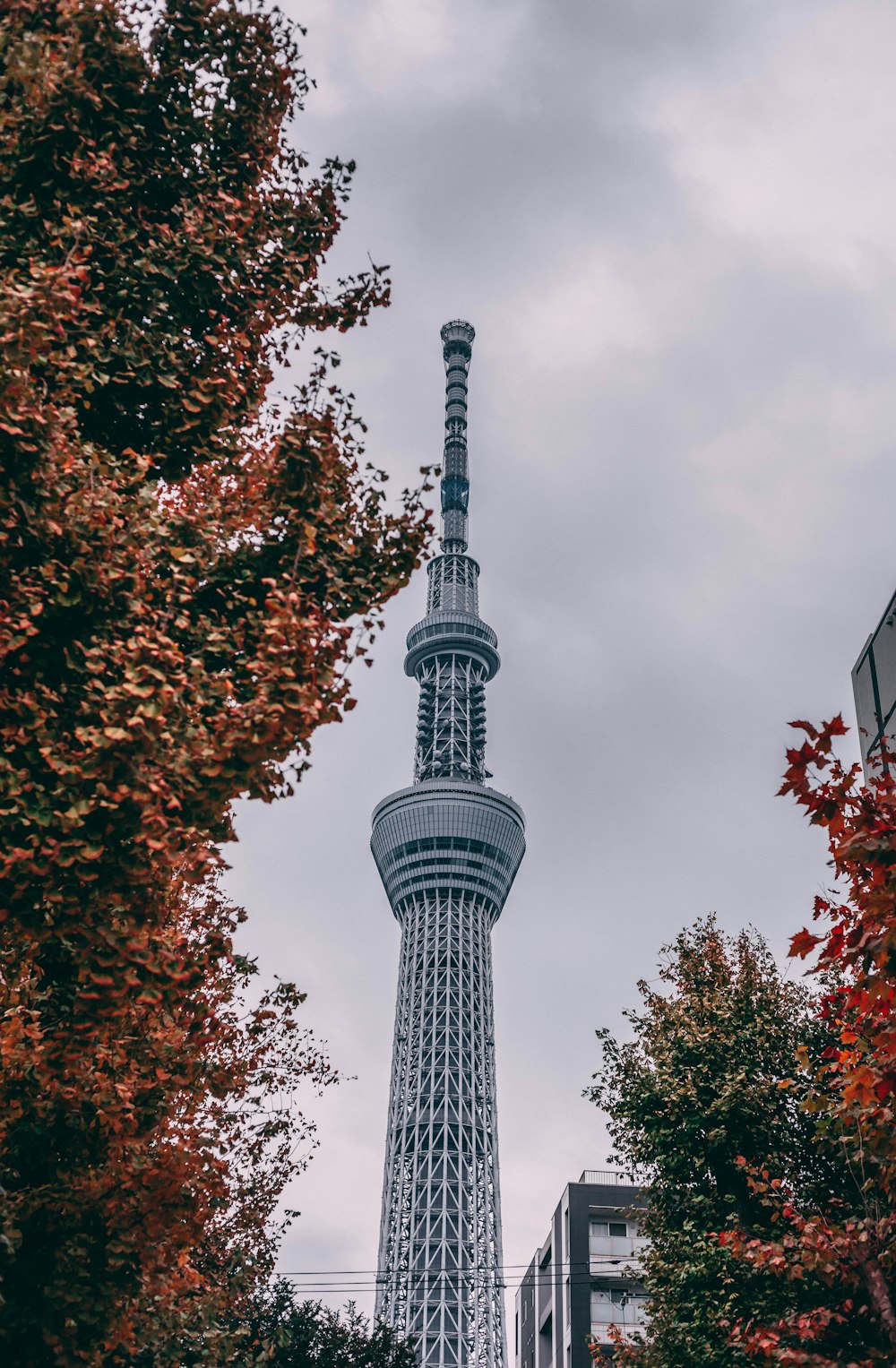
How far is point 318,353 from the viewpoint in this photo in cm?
1034

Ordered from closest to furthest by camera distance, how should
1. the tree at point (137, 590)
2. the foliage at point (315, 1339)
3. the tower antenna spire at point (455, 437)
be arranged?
the tree at point (137, 590) → the foliage at point (315, 1339) → the tower antenna spire at point (455, 437)

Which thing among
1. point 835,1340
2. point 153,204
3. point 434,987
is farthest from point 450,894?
point 153,204

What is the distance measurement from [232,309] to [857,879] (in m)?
6.96

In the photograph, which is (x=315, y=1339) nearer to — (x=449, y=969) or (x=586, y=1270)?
(x=586, y=1270)

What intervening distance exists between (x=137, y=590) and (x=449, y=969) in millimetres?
110199

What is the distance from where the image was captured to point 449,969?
4505 inches

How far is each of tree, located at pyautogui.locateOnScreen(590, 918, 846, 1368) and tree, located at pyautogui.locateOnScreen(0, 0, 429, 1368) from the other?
29.5 ft

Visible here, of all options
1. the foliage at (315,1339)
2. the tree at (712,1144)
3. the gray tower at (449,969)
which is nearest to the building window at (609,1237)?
the gray tower at (449,969)

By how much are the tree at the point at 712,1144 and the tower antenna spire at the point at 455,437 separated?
11729 centimetres

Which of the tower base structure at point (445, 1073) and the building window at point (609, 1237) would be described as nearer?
the building window at point (609, 1237)

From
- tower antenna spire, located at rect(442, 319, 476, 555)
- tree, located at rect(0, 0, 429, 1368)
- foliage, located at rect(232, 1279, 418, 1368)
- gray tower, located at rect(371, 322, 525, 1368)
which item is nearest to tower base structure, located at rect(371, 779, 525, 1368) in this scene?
gray tower, located at rect(371, 322, 525, 1368)

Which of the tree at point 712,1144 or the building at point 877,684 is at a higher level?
the building at point 877,684

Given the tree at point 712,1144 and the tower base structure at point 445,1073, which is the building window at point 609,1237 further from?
the tree at point 712,1144

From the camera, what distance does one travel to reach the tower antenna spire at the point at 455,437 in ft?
454
